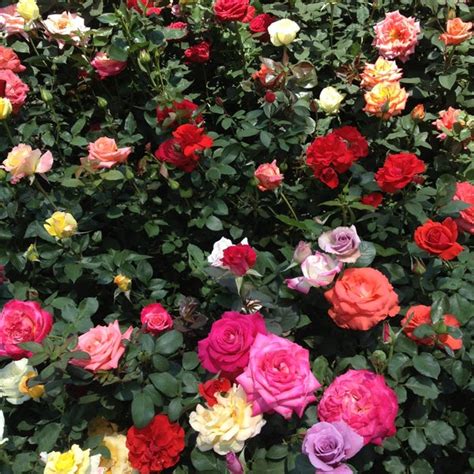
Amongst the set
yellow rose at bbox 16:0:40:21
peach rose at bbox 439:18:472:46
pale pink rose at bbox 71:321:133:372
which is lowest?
pale pink rose at bbox 71:321:133:372

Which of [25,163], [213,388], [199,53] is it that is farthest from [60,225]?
[199,53]

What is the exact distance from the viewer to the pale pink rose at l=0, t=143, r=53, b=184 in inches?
69.0

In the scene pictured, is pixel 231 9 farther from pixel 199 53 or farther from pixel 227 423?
pixel 227 423

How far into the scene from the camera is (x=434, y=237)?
1515mm

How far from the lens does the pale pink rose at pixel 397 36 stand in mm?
2141

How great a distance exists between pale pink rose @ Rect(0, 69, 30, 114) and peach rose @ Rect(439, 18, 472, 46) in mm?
1500

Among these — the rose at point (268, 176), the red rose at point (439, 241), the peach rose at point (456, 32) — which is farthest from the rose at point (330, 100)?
the red rose at point (439, 241)

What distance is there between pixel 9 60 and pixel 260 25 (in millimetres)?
929

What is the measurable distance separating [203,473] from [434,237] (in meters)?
0.83

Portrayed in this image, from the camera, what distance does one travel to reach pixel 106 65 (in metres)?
1.99

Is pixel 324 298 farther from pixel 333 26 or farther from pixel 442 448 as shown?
pixel 333 26

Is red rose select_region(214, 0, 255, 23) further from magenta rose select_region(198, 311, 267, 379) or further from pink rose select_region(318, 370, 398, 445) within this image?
pink rose select_region(318, 370, 398, 445)

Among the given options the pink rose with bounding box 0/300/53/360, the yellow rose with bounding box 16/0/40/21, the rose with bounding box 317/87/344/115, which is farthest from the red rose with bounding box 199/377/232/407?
the yellow rose with bounding box 16/0/40/21

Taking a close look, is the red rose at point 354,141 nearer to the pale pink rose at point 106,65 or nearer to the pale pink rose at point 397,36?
the pale pink rose at point 397,36
